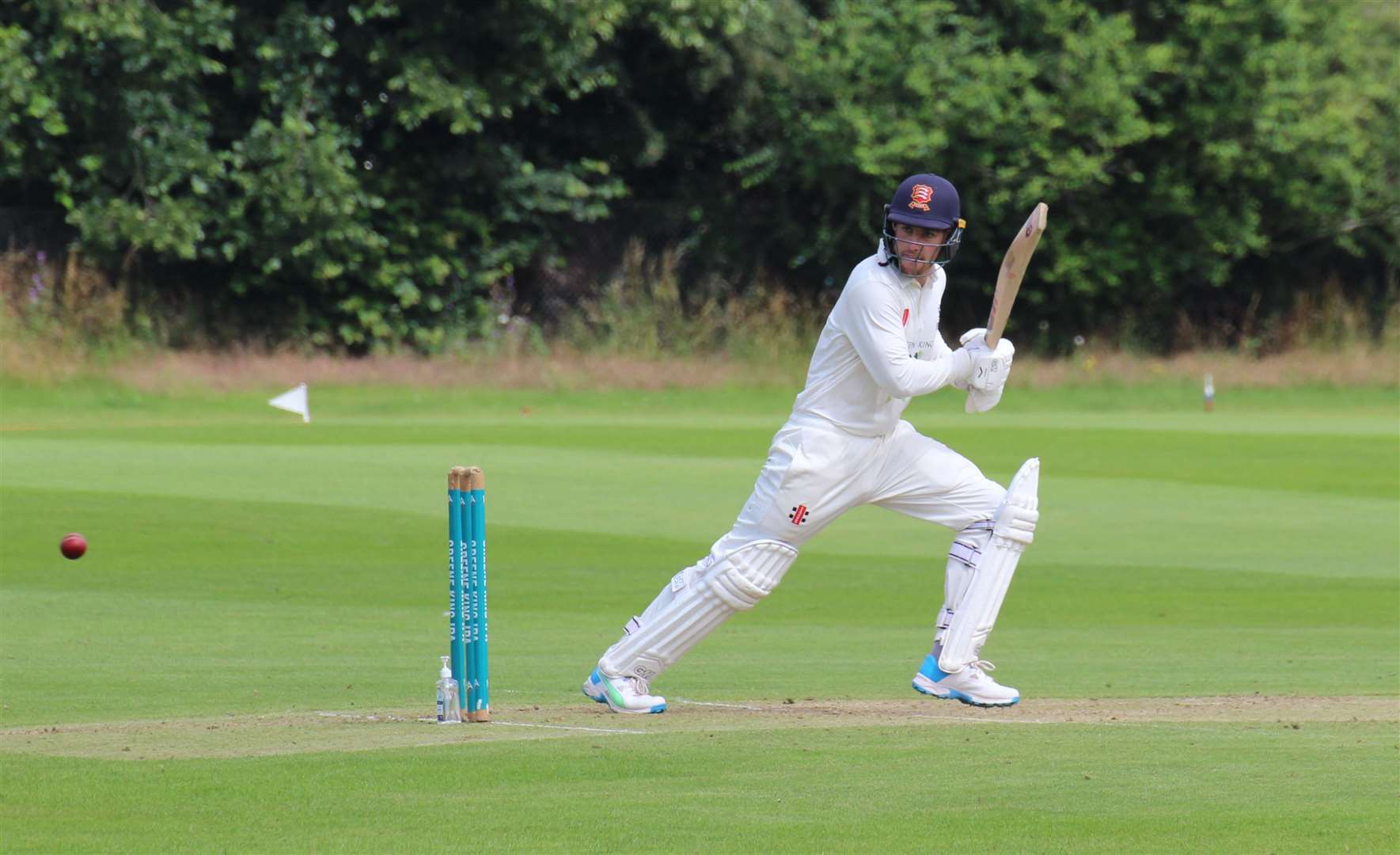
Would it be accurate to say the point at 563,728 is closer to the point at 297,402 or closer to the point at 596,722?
the point at 596,722

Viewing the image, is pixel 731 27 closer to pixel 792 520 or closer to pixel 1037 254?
pixel 1037 254

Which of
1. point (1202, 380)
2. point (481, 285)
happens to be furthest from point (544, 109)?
point (1202, 380)

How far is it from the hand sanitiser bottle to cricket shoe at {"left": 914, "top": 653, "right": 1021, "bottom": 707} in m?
1.52

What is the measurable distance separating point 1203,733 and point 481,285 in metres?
20.2

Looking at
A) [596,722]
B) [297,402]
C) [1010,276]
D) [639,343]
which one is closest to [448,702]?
[596,722]

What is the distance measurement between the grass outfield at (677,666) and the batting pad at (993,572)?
0.24 metres

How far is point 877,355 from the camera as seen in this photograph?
6328 millimetres

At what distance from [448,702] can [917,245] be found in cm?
203

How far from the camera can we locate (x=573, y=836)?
4.55 meters

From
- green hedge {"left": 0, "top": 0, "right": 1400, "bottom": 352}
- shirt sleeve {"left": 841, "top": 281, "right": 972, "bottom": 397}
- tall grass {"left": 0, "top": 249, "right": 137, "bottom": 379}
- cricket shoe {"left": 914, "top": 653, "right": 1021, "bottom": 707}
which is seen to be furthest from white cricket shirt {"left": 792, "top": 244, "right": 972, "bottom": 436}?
green hedge {"left": 0, "top": 0, "right": 1400, "bottom": 352}

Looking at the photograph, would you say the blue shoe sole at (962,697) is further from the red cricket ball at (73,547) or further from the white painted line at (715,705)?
the red cricket ball at (73,547)

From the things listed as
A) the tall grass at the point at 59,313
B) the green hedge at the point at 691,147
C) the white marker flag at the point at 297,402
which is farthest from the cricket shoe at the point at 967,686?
the green hedge at the point at 691,147

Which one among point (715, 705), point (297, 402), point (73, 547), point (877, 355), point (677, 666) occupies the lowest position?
point (677, 666)

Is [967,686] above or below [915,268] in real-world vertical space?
below
